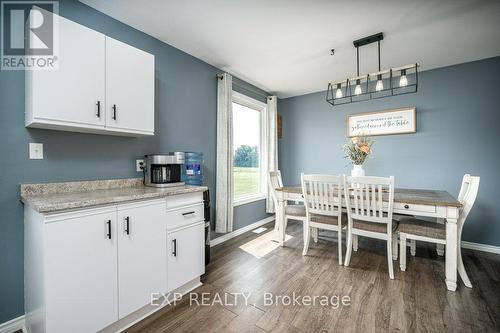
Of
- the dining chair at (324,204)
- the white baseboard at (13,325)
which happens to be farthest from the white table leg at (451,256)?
the white baseboard at (13,325)

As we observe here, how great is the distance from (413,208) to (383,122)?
6.31ft

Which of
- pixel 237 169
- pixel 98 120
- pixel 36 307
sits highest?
pixel 98 120

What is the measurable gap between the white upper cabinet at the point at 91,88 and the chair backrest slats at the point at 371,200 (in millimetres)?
2136

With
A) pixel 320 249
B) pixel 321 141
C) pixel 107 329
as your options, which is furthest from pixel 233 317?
pixel 321 141

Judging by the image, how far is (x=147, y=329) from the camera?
1.54 meters

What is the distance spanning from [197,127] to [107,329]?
217 cm

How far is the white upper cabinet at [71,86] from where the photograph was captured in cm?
142

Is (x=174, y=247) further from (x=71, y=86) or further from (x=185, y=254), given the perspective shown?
(x=71, y=86)

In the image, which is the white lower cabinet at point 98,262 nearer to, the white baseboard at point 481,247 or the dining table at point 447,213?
the dining table at point 447,213

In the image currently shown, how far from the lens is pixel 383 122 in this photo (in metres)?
3.59

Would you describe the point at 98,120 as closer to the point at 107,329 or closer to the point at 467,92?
the point at 107,329

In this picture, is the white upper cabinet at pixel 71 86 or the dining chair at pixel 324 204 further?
the dining chair at pixel 324 204

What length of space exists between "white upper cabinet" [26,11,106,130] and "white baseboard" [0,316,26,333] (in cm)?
141

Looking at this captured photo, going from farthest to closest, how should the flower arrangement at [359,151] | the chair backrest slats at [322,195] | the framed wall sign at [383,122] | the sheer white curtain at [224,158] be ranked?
1. the framed wall sign at [383,122]
2. the sheer white curtain at [224,158]
3. the flower arrangement at [359,151]
4. the chair backrest slats at [322,195]
